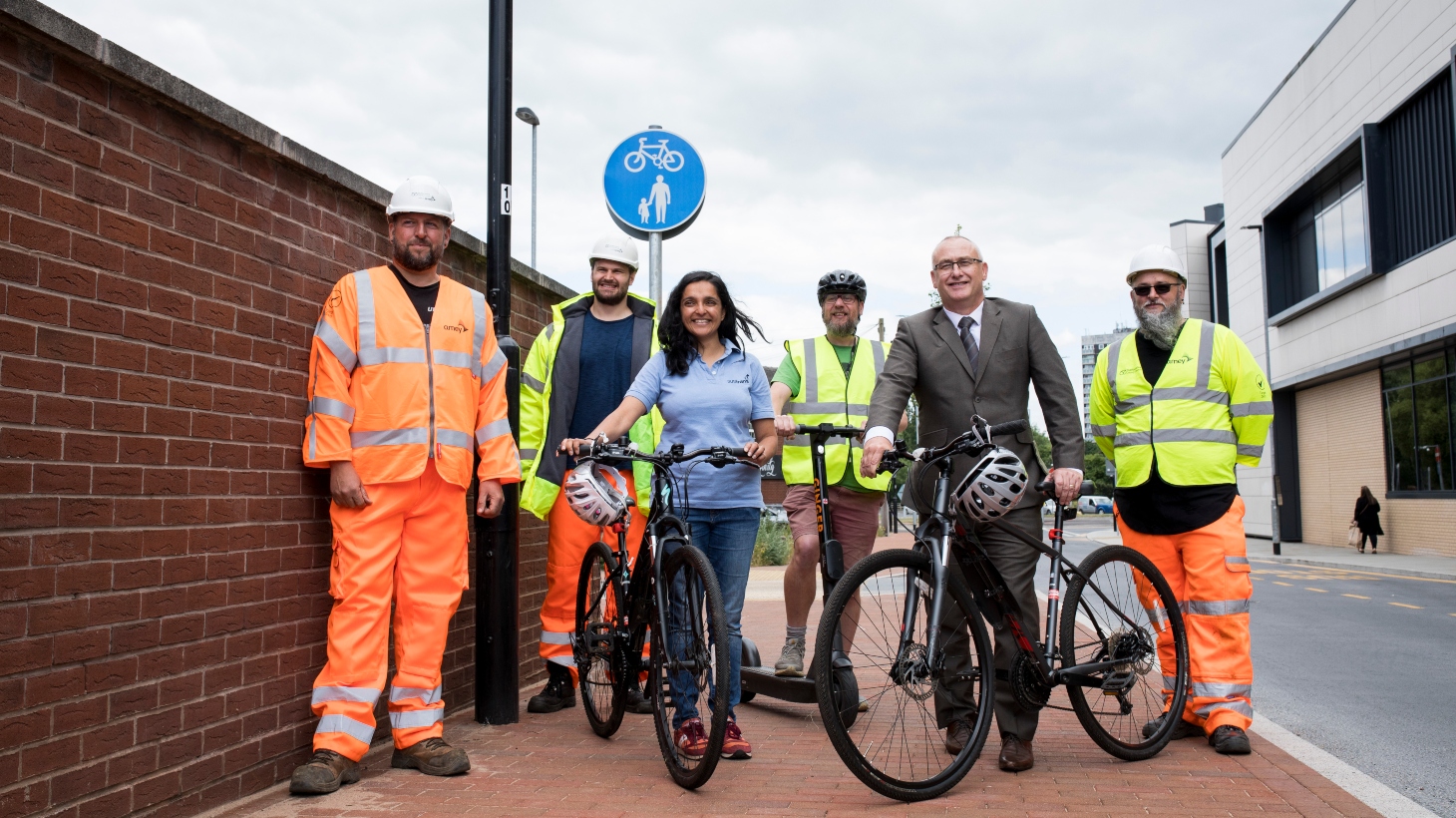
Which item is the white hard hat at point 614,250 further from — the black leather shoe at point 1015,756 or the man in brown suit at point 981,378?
the black leather shoe at point 1015,756

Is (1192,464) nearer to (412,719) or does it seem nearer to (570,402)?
(570,402)

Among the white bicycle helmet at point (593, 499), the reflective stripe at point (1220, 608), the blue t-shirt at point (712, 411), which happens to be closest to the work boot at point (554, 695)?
the white bicycle helmet at point (593, 499)

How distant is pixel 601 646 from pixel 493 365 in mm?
1363

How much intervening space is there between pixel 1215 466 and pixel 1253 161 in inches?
1408

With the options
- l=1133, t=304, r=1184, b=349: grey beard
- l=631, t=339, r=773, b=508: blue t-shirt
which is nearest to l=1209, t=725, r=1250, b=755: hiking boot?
l=1133, t=304, r=1184, b=349: grey beard

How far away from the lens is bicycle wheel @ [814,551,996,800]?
399cm

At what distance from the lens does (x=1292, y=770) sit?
4586 millimetres

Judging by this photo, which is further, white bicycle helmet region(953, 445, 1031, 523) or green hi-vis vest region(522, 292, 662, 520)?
green hi-vis vest region(522, 292, 662, 520)

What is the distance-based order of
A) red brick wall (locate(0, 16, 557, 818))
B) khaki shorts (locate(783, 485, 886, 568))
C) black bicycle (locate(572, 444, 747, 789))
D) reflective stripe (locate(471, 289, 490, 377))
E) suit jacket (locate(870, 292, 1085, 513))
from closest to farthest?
red brick wall (locate(0, 16, 557, 818))
black bicycle (locate(572, 444, 747, 789))
reflective stripe (locate(471, 289, 490, 377))
suit jacket (locate(870, 292, 1085, 513))
khaki shorts (locate(783, 485, 886, 568))

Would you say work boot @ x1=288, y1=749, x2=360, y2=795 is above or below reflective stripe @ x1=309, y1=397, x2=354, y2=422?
below

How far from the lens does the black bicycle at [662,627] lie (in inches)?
167

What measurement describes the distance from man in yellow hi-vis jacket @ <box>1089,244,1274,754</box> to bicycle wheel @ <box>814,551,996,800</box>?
1.20 metres

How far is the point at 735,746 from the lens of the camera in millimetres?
4805

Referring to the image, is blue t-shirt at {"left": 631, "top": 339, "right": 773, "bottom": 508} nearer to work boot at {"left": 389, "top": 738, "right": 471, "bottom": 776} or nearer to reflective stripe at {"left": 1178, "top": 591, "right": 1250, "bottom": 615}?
work boot at {"left": 389, "top": 738, "right": 471, "bottom": 776}
